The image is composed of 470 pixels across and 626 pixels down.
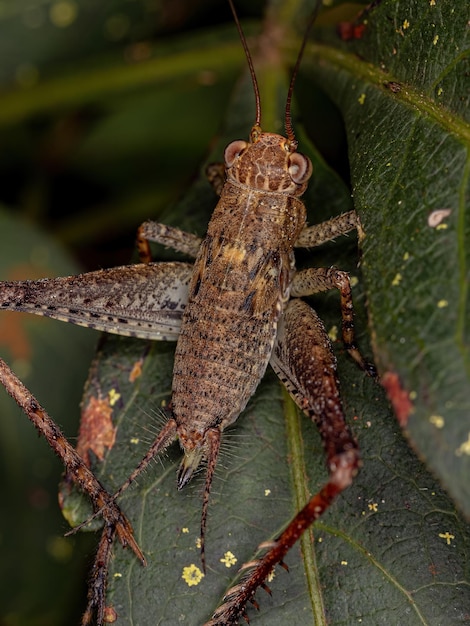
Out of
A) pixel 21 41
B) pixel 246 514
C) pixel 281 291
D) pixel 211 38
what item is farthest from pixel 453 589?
pixel 21 41

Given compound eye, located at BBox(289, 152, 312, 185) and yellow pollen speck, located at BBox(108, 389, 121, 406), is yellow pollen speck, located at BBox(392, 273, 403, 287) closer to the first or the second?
compound eye, located at BBox(289, 152, 312, 185)

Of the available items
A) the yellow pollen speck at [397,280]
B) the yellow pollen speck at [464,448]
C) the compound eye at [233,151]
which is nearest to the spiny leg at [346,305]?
the yellow pollen speck at [397,280]

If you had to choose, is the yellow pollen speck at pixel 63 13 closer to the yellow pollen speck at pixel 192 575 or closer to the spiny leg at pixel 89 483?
the spiny leg at pixel 89 483

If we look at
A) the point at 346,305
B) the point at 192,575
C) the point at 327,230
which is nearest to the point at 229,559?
the point at 192,575

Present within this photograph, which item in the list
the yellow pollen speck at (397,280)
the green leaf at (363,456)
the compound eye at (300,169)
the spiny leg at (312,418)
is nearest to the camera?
the yellow pollen speck at (397,280)

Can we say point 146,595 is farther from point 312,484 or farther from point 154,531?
point 312,484

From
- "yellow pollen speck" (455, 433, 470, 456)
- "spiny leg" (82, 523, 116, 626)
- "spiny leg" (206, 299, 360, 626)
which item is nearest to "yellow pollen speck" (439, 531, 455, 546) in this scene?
"spiny leg" (206, 299, 360, 626)

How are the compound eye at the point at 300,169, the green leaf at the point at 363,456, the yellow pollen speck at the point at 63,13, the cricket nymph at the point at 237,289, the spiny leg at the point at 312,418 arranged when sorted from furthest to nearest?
the yellow pollen speck at the point at 63,13 → the compound eye at the point at 300,169 → the cricket nymph at the point at 237,289 → the spiny leg at the point at 312,418 → the green leaf at the point at 363,456
